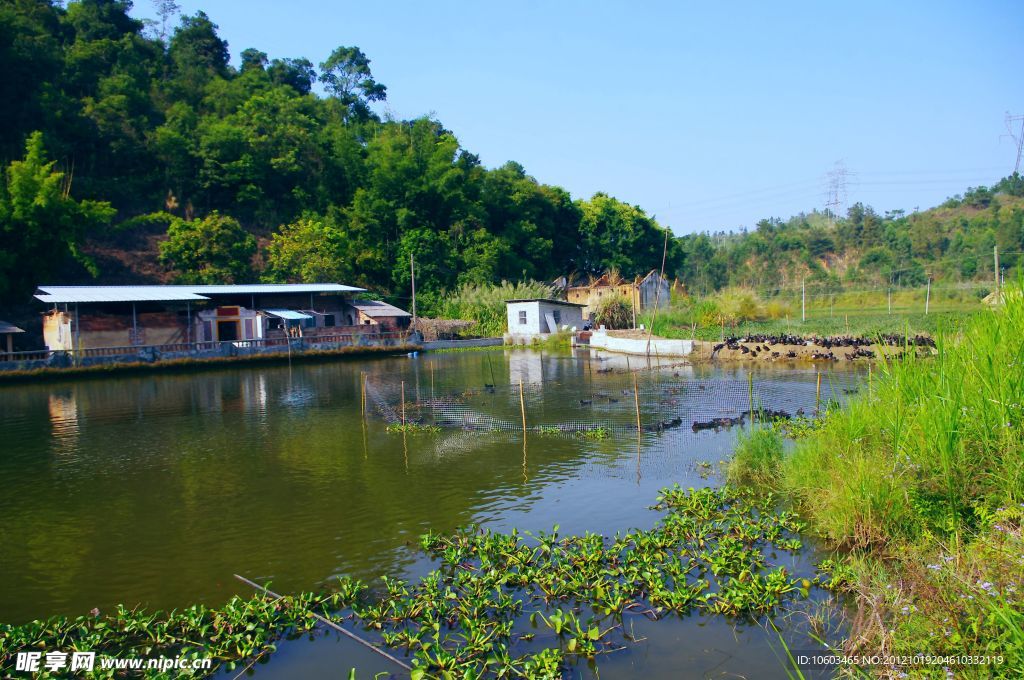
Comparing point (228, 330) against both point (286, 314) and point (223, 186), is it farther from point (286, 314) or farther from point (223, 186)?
point (223, 186)

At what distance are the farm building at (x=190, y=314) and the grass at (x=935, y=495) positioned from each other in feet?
95.2

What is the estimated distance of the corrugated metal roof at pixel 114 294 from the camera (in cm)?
2925

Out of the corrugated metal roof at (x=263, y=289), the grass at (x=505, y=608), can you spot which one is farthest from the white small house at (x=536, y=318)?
the grass at (x=505, y=608)

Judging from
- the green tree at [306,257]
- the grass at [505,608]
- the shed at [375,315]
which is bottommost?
the grass at [505,608]

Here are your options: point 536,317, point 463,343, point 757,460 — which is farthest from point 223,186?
point 757,460

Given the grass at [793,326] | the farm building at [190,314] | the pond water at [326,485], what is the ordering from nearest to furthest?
the pond water at [326,485], the grass at [793,326], the farm building at [190,314]

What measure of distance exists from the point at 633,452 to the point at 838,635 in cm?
659

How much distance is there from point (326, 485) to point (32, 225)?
31171 millimetres

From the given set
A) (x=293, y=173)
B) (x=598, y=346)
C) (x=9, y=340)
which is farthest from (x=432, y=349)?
(x=293, y=173)

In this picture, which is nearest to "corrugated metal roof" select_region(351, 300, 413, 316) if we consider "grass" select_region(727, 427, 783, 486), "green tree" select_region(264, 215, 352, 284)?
"green tree" select_region(264, 215, 352, 284)

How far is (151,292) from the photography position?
108ft

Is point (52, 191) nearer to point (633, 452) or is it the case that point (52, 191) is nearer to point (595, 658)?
point (633, 452)

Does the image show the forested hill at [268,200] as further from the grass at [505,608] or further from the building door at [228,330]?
the grass at [505,608]

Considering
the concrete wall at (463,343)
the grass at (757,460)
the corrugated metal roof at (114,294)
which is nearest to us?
the grass at (757,460)
